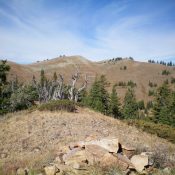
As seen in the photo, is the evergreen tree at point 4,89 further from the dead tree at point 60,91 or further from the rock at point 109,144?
the rock at point 109,144

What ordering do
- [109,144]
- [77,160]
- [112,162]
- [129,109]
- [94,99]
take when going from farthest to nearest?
[129,109]
[94,99]
[109,144]
[77,160]
[112,162]

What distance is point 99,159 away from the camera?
9.48 meters

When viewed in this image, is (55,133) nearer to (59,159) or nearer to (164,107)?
(59,159)

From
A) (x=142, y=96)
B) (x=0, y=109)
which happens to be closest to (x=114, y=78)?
(x=142, y=96)

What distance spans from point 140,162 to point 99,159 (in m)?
1.41

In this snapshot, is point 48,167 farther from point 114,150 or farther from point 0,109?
point 0,109

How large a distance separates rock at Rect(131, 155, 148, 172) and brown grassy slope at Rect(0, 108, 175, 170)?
336cm

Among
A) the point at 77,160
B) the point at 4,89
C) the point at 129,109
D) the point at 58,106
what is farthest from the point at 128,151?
the point at 129,109

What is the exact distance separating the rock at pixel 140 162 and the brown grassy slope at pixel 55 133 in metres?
3.36

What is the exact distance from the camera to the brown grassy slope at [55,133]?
15.4 meters

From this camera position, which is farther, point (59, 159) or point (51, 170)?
point (59, 159)

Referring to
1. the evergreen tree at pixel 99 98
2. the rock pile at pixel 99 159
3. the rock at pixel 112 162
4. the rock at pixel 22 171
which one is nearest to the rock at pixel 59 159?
the rock pile at pixel 99 159

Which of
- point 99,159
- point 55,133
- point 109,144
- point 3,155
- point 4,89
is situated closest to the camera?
point 99,159

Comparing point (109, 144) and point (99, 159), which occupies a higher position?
point (109, 144)
